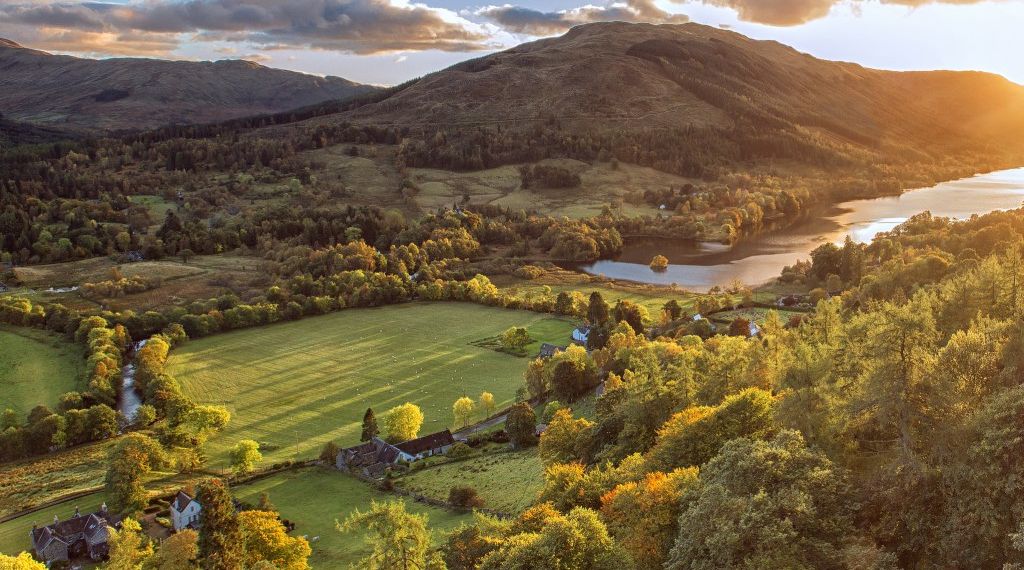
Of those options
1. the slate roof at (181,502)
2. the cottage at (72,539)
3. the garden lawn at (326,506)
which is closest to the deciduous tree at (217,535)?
the garden lawn at (326,506)

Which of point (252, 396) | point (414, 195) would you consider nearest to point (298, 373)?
point (252, 396)

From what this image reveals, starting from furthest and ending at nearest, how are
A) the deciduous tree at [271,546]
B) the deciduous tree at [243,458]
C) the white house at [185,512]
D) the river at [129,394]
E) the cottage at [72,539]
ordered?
the river at [129,394] → the deciduous tree at [243,458] → the white house at [185,512] → the cottage at [72,539] → the deciduous tree at [271,546]

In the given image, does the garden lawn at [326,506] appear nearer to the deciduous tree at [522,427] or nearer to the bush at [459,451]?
the bush at [459,451]

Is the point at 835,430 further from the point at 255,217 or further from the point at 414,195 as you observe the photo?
the point at 414,195

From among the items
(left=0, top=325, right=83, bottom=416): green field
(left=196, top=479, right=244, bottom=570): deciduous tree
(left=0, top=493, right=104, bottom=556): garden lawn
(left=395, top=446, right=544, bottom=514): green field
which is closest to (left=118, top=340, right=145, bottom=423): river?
(left=0, top=325, right=83, bottom=416): green field

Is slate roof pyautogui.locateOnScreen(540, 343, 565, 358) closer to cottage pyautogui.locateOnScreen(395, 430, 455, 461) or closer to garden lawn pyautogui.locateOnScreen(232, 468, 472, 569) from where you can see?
cottage pyautogui.locateOnScreen(395, 430, 455, 461)

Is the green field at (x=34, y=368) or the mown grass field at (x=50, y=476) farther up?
the green field at (x=34, y=368)

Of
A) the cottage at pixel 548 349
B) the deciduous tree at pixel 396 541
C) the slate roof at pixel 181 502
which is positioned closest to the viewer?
the deciduous tree at pixel 396 541
